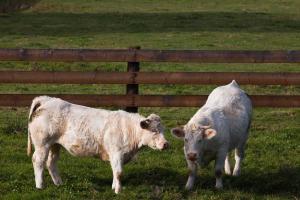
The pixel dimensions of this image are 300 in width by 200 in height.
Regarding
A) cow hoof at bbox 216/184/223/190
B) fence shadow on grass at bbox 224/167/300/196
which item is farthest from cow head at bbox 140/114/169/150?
fence shadow on grass at bbox 224/167/300/196

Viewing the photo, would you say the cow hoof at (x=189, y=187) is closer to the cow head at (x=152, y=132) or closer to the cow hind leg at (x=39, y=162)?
the cow head at (x=152, y=132)

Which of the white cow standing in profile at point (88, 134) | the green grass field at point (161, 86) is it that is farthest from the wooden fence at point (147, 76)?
the white cow standing in profile at point (88, 134)

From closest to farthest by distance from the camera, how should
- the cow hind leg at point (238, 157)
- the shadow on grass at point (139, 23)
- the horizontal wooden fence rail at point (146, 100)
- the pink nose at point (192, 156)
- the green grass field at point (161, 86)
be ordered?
the pink nose at point (192, 156) → the green grass field at point (161, 86) → the cow hind leg at point (238, 157) → the horizontal wooden fence rail at point (146, 100) → the shadow on grass at point (139, 23)

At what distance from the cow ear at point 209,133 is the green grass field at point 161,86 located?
27.5 inches

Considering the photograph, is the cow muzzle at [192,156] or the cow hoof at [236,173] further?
the cow hoof at [236,173]

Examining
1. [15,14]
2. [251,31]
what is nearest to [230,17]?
[251,31]

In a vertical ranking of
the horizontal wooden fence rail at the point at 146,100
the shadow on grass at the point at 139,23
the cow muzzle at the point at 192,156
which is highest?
the cow muzzle at the point at 192,156

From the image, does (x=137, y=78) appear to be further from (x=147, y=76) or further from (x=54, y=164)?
(x=54, y=164)

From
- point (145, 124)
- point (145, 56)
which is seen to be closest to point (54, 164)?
point (145, 124)

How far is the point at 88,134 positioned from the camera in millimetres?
9719

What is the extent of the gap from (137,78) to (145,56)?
1.38 ft

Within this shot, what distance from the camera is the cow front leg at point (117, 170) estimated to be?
9430 millimetres

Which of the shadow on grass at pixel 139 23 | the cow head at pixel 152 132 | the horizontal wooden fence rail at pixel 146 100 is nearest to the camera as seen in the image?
the cow head at pixel 152 132

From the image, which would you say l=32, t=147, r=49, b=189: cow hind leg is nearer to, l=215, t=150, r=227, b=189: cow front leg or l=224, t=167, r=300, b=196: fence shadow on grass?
l=215, t=150, r=227, b=189: cow front leg
